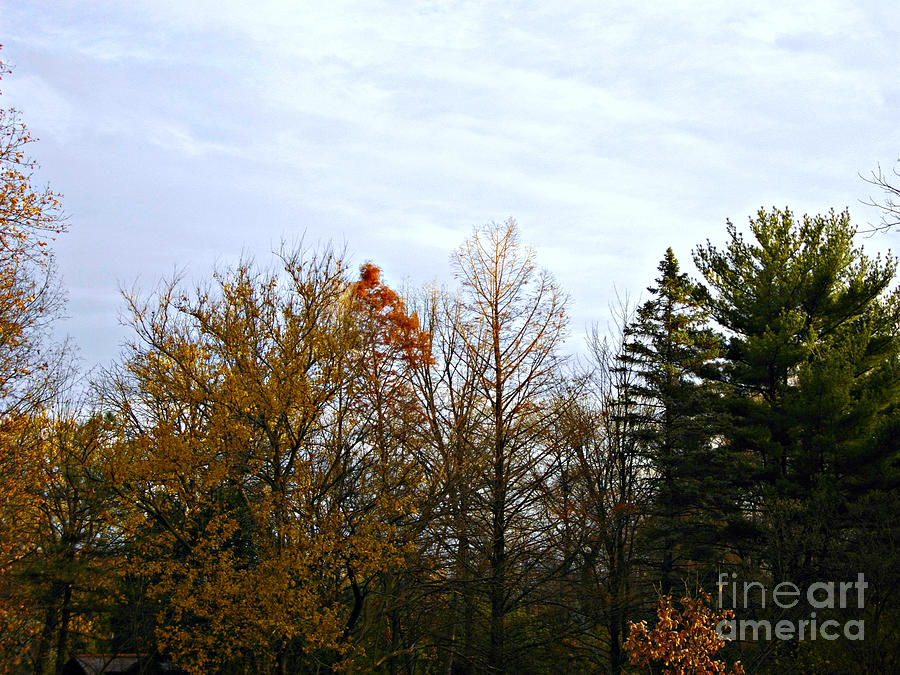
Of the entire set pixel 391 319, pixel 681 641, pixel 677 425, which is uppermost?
pixel 391 319

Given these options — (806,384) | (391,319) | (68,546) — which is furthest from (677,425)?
(68,546)

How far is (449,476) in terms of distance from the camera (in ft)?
60.3

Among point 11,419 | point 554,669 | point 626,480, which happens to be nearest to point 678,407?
point 626,480

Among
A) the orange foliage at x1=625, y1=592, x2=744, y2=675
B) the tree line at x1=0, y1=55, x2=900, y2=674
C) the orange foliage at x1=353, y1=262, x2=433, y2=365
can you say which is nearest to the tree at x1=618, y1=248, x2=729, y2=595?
the tree line at x1=0, y1=55, x2=900, y2=674

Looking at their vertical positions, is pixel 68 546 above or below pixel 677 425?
below

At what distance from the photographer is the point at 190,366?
16.6m

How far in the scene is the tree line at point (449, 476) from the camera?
15539mm

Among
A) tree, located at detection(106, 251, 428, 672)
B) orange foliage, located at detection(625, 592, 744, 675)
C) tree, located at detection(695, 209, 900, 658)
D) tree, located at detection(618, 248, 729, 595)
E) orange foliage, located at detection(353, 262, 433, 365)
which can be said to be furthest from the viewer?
orange foliage, located at detection(353, 262, 433, 365)

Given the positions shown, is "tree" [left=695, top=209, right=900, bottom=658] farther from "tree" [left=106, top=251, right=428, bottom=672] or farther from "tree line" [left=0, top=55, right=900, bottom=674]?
"tree" [left=106, top=251, right=428, bottom=672]

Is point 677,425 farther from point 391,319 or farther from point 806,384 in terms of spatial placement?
point 391,319

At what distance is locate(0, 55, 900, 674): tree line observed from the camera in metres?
15.5

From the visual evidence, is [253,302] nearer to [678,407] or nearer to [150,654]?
[150,654]

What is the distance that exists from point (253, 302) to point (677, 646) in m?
10.9

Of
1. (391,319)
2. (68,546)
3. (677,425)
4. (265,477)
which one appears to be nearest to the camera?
(265,477)
